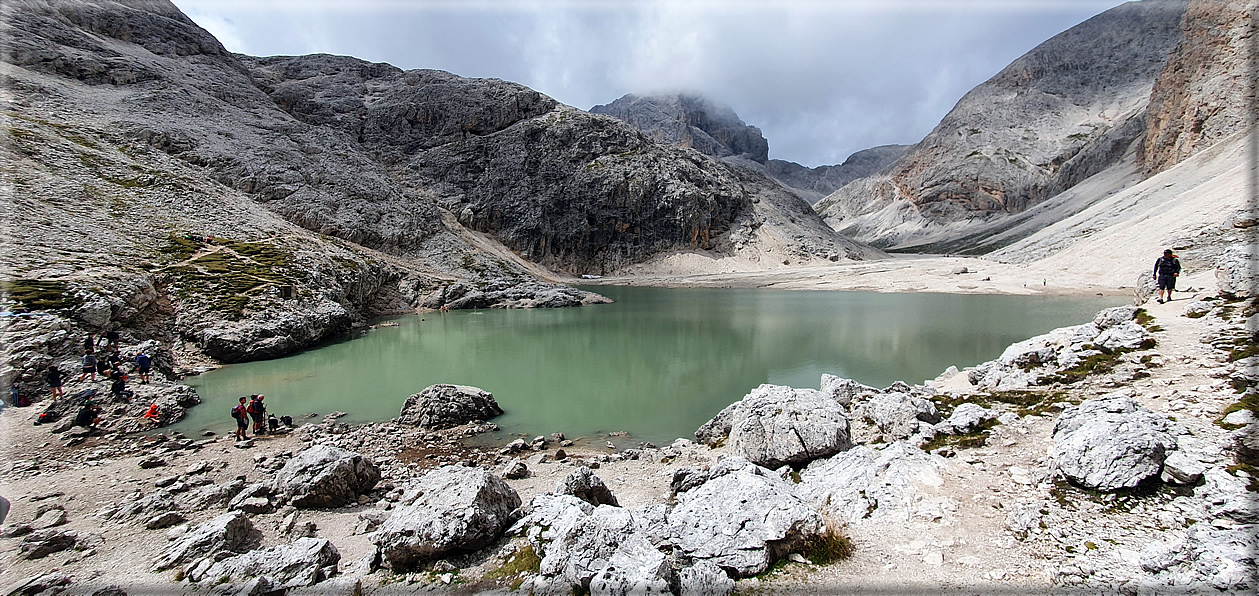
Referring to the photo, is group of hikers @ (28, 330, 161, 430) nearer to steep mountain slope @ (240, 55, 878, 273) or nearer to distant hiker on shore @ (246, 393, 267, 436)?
distant hiker on shore @ (246, 393, 267, 436)

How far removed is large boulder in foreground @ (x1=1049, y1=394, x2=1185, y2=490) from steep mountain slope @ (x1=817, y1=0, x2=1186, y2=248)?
16675 centimetres

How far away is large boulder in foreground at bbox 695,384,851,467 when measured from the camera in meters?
10.0

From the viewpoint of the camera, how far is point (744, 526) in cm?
599

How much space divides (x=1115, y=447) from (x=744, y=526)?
4.97m

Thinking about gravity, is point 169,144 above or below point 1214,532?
above

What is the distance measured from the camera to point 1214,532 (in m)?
4.77

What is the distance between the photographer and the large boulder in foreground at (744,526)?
5570 millimetres

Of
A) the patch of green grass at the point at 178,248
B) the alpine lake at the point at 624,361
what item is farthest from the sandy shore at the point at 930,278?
the patch of green grass at the point at 178,248

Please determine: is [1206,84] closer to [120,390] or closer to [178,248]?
[120,390]

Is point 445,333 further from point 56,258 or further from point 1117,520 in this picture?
point 1117,520

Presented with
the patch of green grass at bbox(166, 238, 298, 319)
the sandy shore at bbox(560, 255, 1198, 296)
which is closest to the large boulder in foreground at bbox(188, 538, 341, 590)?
the sandy shore at bbox(560, 255, 1198, 296)

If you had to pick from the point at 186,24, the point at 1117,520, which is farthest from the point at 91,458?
the point at 186,24

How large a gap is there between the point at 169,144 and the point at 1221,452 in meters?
78.2

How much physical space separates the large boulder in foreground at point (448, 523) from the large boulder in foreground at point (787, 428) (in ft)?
18.3
